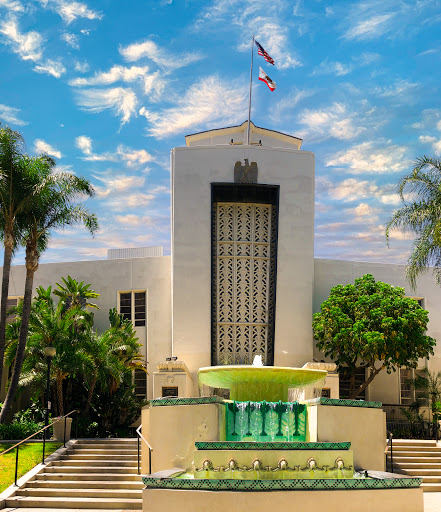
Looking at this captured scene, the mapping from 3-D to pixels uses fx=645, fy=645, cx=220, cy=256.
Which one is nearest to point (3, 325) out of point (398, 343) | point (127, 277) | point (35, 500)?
point (127, 277)

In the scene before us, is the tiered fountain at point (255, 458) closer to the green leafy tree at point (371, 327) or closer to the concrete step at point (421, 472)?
the concrete step at point (421, 472)

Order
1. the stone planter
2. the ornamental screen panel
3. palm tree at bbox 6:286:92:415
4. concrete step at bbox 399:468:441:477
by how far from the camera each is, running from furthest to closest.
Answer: the ornamental screen panel
palm tree at bbox 6:286:92:415
the stone planter
concrete step at bbox 399:468:441:477

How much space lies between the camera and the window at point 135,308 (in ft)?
91.5

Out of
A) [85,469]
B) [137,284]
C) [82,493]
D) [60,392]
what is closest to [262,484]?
[82,493]

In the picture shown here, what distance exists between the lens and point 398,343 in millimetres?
23906

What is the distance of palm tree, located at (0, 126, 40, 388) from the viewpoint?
2208cm

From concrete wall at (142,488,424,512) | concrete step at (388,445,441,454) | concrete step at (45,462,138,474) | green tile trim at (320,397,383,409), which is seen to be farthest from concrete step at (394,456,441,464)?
concrete wall at (142,488,424,512)

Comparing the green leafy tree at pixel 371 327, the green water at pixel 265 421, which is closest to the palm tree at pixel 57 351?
the green leafy tree at pixel 371 327

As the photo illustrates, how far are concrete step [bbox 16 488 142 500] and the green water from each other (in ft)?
8.75

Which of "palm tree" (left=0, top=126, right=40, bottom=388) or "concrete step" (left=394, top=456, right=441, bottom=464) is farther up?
"palm tree" (left=0, top=126, right=40, bottom=388)

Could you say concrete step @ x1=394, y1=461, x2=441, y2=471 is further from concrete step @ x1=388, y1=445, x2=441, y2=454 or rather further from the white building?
the white building

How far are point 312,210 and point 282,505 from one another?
17903 millimetres

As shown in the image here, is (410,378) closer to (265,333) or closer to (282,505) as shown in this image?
(265,333)

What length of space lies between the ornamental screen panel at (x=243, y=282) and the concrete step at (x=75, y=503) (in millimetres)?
11200
